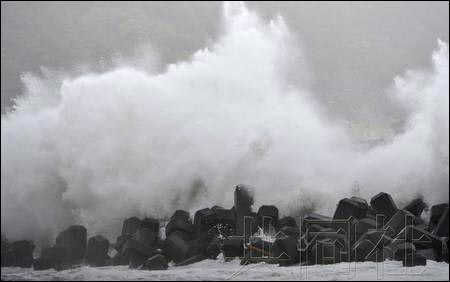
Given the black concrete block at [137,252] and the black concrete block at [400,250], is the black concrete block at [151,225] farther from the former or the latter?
the black concrete block at [400,250]

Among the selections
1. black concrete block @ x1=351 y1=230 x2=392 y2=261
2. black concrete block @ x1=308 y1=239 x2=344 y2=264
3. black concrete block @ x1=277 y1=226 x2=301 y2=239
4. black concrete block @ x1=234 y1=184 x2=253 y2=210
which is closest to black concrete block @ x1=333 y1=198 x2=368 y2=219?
black concrete block @ x1=351 y1=230 x2=392 y2=261

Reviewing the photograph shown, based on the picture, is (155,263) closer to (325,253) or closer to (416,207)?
(325,253)

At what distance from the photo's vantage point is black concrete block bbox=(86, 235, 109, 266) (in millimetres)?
10289

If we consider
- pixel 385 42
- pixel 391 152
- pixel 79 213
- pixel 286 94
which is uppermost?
pixel 385 42

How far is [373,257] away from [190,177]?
18.5ft

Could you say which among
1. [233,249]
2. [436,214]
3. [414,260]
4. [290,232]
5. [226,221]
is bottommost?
[414,260]

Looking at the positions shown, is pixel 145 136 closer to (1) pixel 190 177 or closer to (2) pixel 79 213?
(1) pixel 190 177

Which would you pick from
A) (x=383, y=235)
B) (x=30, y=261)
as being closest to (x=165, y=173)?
(x=30, y=261)

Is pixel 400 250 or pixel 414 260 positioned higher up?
pixel 400 250

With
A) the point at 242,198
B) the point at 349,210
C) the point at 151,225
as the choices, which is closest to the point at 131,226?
the point at 151,225

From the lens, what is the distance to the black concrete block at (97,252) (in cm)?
1029

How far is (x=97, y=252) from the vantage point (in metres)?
10.4

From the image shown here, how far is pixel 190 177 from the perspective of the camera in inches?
549

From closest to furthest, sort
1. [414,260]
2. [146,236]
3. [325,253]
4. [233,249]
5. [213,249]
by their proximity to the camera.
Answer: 1. [414,260]
2. [325,253]
3. [233,249]
4. [213,249]
5. [146,236]
